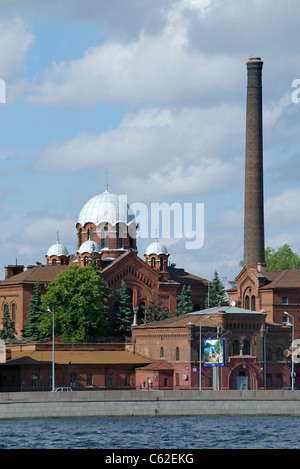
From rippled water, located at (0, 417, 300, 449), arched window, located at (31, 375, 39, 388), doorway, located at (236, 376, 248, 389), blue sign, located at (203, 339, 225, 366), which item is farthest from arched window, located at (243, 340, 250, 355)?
rippled water, located at (0, 417, 300, 449)

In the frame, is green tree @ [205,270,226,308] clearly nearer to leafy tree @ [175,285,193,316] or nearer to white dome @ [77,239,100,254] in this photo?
leafy tree @ [175,285,193,316]

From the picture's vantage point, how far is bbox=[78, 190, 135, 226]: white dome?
134625 mm

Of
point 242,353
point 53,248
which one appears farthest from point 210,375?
point 53,248

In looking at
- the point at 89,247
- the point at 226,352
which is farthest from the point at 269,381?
the point at 89,247

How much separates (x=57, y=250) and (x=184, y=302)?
18306mm

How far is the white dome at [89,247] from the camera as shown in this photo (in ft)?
420

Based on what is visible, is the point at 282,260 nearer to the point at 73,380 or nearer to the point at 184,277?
the point at 184,277

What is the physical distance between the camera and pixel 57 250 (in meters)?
139

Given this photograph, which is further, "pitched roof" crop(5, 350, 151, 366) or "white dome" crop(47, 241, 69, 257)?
"white dome" crop(47, 241, 69, 257)

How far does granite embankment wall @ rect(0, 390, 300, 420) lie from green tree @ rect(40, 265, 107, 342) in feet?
103

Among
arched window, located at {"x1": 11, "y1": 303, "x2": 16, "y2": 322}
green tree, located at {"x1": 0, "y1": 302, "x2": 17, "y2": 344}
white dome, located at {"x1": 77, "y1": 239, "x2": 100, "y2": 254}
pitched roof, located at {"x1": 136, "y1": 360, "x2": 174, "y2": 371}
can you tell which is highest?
white dome, located at {"x1": 77, "y1": 239, "x2": 100, "y2": 254}

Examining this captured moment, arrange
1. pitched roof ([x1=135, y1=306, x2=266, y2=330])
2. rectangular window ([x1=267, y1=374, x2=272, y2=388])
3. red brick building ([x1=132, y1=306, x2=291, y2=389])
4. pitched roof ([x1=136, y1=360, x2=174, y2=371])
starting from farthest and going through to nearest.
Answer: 1. rectangular window ([x1=267, y1=374, x2=272, y2=388])
2. pitched roof ([x1=135, y1=306, x2=266, y2=330])
3. pitched roof ([x1=136, y1=360, x2=174, y2=371])
4. red brick building ([x1=132, y1=306, x2=291, y2=389])
